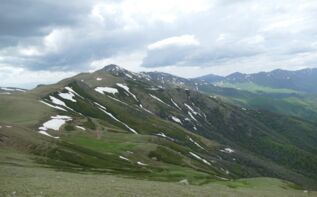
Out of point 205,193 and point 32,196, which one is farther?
point 205,193

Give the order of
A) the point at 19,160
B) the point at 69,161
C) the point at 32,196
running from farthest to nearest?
the point at 69,161
the point at 19,160
the point at 32,196

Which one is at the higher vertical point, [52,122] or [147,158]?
[52,122]

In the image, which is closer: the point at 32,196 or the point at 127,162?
the point at 32,196

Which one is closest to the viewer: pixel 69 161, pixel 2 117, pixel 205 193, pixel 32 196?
pixel 32 196

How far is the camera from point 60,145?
362ft

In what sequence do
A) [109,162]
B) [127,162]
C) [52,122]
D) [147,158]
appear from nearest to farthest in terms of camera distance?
[109,162] → [127,162] → [147,158] → [52,122]

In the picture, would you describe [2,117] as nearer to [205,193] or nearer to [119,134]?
[119,134]

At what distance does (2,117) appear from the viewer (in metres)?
182

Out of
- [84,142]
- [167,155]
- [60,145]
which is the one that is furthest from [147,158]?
[60,145]

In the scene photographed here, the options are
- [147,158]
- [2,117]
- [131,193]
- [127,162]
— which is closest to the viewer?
[131,193]

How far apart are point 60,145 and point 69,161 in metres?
12.2

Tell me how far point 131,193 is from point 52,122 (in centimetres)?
12925

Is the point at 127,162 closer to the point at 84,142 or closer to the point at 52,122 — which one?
the point at 84,142

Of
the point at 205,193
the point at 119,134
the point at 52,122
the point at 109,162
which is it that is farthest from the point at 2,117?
the point at 205,193
